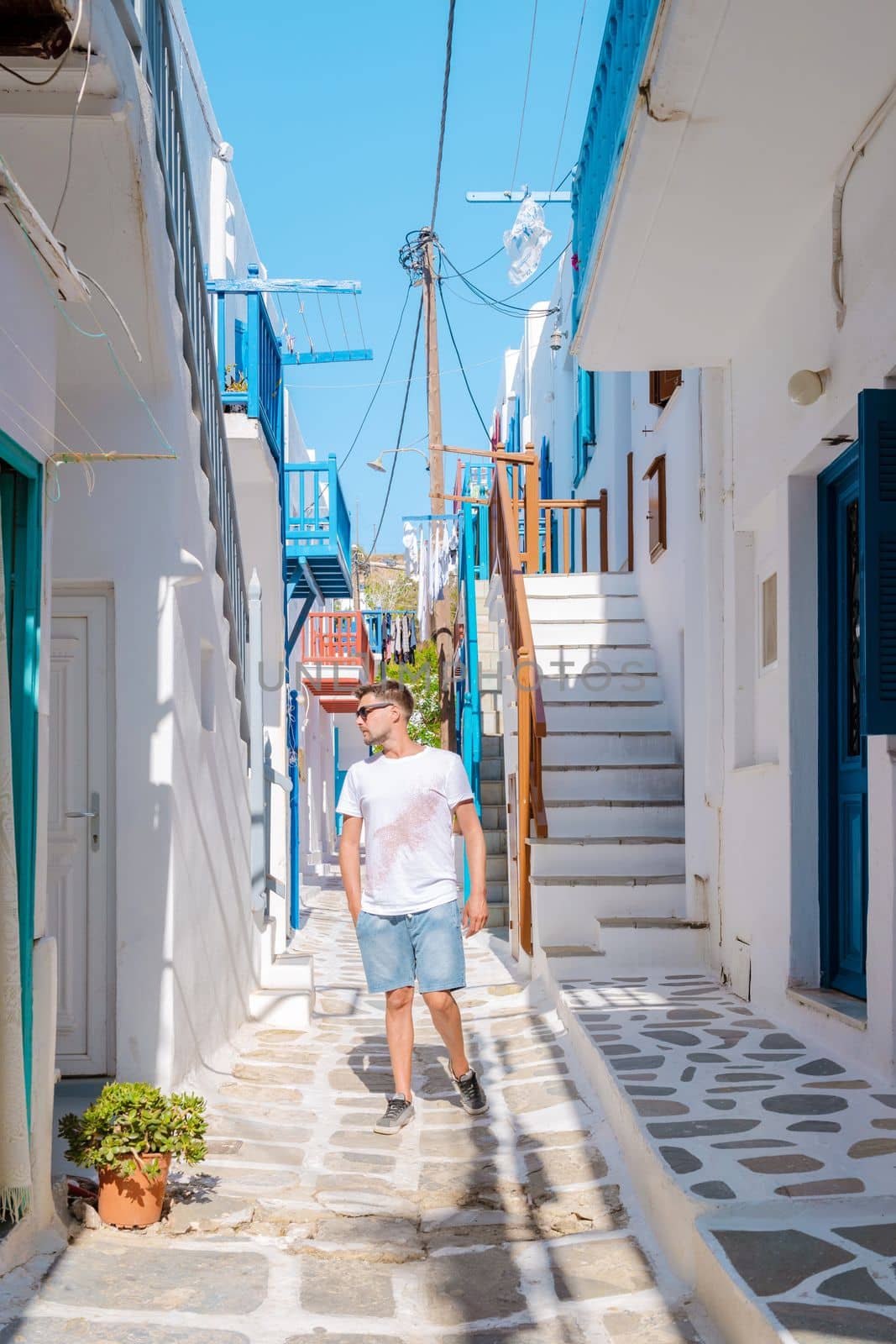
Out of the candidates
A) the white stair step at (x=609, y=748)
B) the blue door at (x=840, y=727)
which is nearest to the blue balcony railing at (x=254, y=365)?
the white stair step at (x=609, y=748)

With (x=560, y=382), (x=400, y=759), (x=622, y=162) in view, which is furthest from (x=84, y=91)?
(x=560, y=382)

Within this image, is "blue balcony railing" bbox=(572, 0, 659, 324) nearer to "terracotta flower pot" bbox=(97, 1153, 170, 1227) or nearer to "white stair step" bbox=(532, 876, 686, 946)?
"white stair step" bbox=(532, 876, 686, 946)

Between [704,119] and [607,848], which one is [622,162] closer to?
[704,119]

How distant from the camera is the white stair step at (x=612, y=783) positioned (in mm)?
8984

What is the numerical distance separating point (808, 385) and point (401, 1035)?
299 cm

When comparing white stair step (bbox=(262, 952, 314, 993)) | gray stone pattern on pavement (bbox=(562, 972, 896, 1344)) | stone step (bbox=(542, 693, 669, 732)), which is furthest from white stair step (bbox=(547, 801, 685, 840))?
gray stone pattern on pavement (bbox=(562, 972, 896, 1344))

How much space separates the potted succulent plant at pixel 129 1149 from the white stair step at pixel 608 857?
4.29 meters

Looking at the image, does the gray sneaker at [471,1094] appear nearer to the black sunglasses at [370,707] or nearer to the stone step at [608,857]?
the black sunglasses at [370,707]

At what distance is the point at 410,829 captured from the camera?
4977mm

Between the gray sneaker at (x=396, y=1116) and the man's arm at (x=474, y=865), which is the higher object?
the man's arm at (x=474, y=865)

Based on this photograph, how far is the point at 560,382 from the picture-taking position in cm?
1744

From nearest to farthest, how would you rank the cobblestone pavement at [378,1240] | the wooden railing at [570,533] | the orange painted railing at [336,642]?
the cobblestone pavement at [378,1240]
the wooden railing at [570,533]
the orange painted railing at [336,642]

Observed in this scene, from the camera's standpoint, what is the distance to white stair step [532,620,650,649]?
1082 cm

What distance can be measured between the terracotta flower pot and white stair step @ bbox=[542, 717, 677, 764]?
5.87 metres
